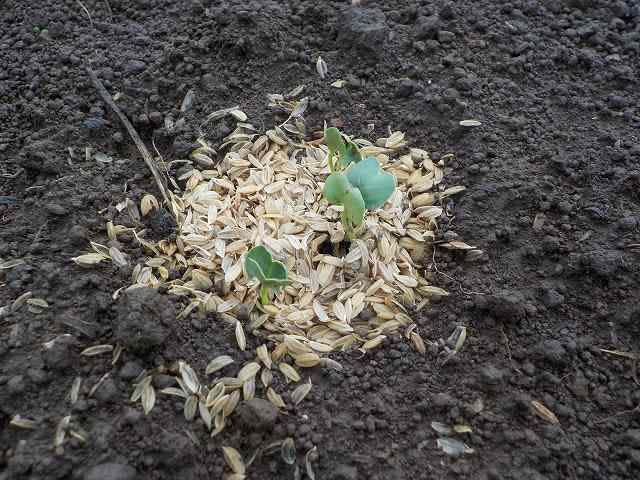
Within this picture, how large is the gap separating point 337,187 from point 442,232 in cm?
47

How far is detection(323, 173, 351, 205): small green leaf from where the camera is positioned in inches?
75.4

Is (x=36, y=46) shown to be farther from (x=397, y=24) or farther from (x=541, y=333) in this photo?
(x=541, y=333)

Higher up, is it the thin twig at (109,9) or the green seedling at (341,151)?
the thin twig at (109,9)

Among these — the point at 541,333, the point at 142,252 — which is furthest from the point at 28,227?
the point at 541,333

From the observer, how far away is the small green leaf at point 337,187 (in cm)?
192

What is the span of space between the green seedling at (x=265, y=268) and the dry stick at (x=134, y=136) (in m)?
0.56

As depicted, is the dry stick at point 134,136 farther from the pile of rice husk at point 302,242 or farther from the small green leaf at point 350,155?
the small green leaf at point 350,155

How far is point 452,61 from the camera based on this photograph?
97.4 inches

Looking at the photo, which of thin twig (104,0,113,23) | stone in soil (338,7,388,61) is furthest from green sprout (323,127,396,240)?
thin twig (104,0,113,23)

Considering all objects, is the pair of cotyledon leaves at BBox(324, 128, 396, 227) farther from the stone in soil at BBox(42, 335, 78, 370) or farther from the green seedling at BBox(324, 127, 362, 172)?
the stone in soil at BBox(42, 335, 78, 370)

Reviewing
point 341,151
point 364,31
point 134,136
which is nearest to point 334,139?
point 341,151

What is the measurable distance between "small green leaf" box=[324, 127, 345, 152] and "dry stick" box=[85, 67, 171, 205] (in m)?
0.63

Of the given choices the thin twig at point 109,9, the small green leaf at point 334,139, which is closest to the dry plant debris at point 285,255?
the small green leaf at point 334,139

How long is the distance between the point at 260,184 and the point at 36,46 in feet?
3.98
